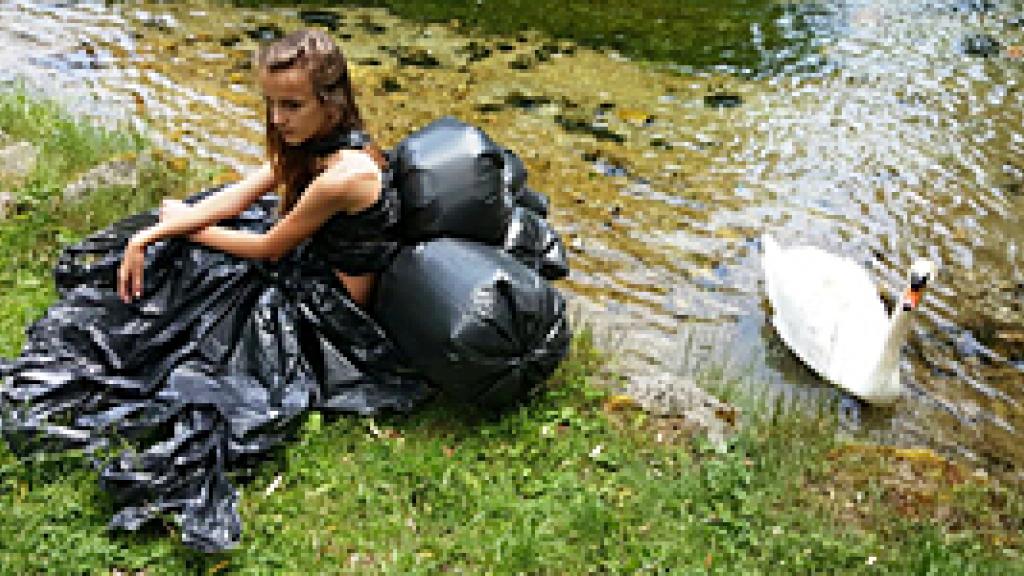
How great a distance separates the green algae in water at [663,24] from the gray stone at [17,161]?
16.9 feet

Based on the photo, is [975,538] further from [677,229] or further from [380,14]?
[380,14]

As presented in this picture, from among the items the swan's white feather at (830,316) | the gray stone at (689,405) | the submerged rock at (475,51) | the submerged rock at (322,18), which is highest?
the submerged rock at (322,18)

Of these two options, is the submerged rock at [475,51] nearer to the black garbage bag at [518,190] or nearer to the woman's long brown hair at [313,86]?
the black garbage bag at [518,190]

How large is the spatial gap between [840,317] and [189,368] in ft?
11.5

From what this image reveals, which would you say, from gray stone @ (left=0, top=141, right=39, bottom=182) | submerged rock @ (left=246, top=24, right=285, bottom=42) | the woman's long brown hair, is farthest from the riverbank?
submerged rock @ (left=246, top=24, right=285, bottom=42)

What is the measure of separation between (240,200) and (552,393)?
5.09 feet

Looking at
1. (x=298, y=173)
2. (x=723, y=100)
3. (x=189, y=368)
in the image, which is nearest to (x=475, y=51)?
(x=723, y=100)

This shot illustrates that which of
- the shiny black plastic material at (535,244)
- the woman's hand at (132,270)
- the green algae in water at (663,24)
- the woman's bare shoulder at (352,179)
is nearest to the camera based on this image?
the woman's bare shoulder at (352,179)

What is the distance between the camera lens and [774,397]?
441cm

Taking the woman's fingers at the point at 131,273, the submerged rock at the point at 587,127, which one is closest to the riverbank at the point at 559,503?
the woman's fingers at the point at 131,273

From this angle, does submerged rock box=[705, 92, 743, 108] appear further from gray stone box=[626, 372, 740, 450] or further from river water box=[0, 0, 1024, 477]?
gray stone box=[626, 372, 740, 450]

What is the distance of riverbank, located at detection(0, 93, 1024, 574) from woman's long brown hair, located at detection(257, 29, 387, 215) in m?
0.96

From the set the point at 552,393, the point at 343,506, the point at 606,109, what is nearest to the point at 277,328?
the point at 343,506

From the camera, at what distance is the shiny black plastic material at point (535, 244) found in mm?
4012
